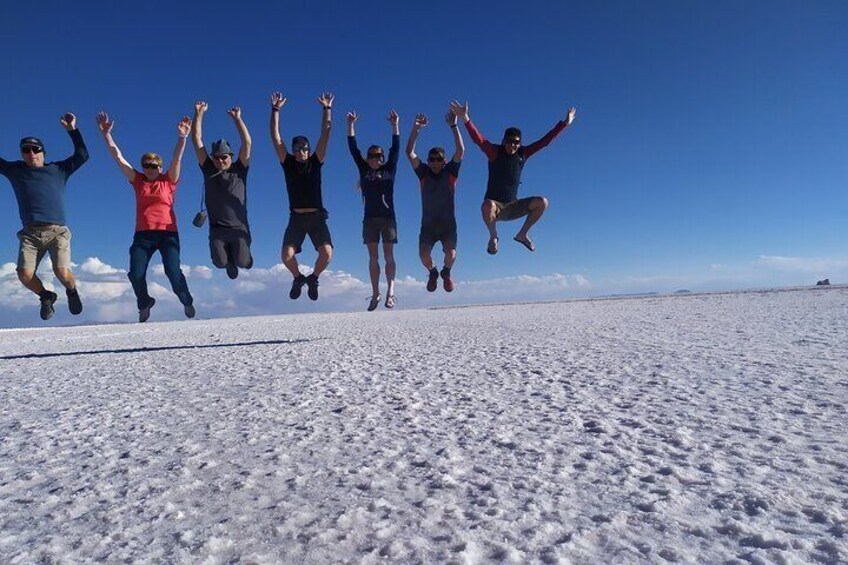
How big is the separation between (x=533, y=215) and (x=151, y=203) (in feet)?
13.9

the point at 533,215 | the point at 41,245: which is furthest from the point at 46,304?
the point at 533,215

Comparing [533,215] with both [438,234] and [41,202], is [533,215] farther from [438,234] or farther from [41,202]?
[41,202]

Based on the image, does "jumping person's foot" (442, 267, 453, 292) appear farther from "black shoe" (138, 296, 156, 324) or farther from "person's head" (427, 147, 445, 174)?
"black shoe" (138, 296, 156, 324)

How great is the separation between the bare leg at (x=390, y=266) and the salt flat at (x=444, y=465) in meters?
3.36

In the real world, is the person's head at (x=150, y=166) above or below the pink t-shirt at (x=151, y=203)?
above

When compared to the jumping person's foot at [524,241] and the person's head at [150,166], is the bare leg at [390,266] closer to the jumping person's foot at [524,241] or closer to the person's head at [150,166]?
the jumping person's foot at [524,241]

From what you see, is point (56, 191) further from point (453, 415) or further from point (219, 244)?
point (453, 415)

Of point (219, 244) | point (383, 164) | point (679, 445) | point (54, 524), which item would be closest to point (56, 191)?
point (219, 244)

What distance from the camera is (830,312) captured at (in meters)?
5.64

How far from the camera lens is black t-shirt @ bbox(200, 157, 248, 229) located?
5391mm

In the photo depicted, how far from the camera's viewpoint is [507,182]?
5906mm

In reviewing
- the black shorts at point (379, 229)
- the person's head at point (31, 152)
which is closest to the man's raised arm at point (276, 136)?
the black shorts at point (379, 229)

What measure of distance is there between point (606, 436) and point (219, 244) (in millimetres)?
4810

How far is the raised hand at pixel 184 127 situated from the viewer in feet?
18.1
